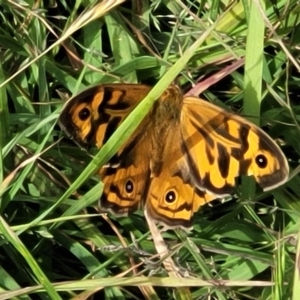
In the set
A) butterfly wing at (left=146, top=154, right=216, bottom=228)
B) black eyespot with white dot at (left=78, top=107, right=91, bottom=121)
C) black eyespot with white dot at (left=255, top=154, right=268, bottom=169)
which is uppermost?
black eyespot with white dot at (left=78, top=107, right=91, bottom=121)

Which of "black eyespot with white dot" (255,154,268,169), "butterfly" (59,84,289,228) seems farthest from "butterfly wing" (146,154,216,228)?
"black eyespot with white dot" (255,154,268,169)

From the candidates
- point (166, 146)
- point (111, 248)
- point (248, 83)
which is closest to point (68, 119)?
point (166, 146)

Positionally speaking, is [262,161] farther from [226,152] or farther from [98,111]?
[98,111]

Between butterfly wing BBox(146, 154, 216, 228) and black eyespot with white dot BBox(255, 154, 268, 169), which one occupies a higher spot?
black eyespot with white dot BBox(255, 154, 268, 169)

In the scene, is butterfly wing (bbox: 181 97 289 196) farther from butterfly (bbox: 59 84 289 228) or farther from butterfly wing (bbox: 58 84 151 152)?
butterfly wing (bbox: 58 84 151 152)

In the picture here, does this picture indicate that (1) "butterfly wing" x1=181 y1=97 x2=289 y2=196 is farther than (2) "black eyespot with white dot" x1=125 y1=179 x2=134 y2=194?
No

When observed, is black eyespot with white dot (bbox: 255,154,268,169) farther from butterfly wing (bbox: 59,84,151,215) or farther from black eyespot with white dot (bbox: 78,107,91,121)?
black eyespot with white dot (bbox: 78,107,91,121)
